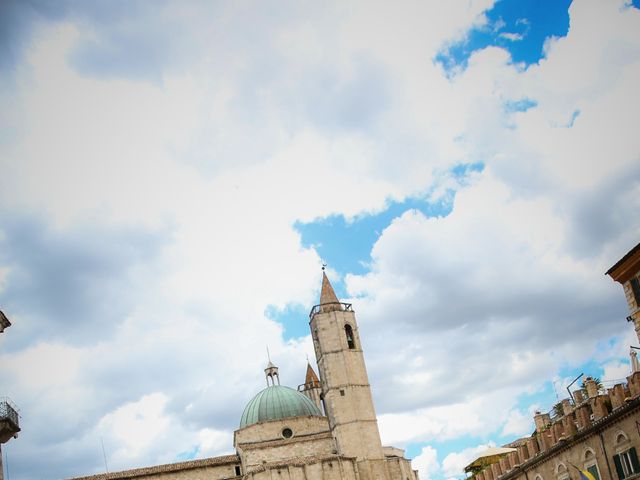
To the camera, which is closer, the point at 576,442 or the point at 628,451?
the point at 628,451

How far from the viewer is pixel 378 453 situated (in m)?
51.0

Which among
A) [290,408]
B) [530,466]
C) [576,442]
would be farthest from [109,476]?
[576,442]

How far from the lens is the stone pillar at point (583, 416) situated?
86.1 ft

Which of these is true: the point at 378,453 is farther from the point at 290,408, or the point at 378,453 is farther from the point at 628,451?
the point at 628,451

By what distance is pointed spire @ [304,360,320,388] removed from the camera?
238 ft

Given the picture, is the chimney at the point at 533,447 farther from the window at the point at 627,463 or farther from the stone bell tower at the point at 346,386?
the stone bell tower at the point at 346,386

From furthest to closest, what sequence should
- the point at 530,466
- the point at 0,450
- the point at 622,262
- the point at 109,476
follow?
the point at 109,476 → the point at 530,466 → the point at 622,262 → the point at 0,450

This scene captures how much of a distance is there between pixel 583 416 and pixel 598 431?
1.04 meters

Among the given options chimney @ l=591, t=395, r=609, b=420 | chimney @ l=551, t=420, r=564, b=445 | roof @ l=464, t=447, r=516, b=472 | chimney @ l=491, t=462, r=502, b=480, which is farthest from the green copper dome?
chimney @ l=591, t=395, r=609, b=420

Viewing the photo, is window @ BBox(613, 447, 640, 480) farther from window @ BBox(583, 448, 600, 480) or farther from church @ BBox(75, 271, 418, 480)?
church @ BBox(75, 271, 418, 480)

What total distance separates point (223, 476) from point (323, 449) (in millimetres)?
7189

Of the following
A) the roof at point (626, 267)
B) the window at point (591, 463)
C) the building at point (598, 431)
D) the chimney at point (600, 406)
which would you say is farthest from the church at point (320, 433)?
the roof at point (626, 267)

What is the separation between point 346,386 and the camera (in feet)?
172

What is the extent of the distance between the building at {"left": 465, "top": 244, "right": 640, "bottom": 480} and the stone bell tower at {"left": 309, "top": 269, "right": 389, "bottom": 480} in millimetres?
20695
